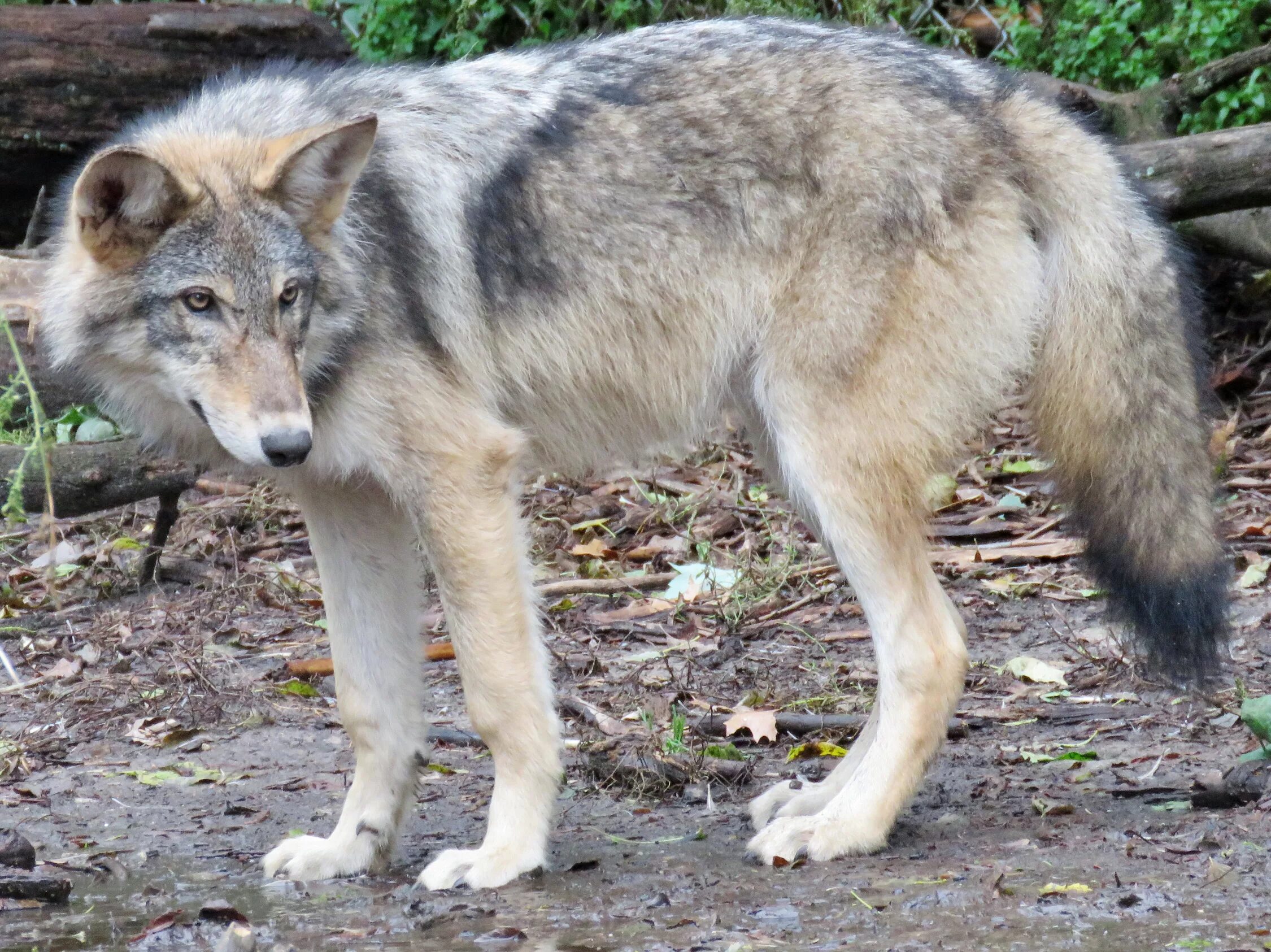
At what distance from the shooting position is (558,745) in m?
4.08

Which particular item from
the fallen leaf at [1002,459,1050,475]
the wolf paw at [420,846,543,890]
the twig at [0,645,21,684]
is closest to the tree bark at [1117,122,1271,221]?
the fallen leaf at [1002,459,1050,475]

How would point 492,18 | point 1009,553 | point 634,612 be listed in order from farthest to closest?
point 492,18
point 1009,553
point 634,612

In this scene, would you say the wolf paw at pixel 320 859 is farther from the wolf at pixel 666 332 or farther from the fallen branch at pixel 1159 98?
the fallen branch at pixel 1159 98

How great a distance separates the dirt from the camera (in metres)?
3.46

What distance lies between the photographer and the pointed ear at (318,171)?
3768mm

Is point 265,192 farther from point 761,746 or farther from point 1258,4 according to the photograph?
point 1258,4

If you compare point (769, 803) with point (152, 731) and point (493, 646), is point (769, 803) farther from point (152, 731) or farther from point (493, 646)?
point (152, 731)

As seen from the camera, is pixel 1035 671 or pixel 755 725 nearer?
pixel 755 725

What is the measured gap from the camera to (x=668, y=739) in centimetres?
472

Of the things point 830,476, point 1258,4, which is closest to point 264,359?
point 830,476

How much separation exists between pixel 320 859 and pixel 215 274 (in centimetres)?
166

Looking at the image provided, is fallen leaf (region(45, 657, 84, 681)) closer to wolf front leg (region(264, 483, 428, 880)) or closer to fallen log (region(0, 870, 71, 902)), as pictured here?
wolf front leg (region(264, 483, 428, 880))

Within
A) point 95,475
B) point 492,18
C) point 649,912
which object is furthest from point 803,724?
point 492,18

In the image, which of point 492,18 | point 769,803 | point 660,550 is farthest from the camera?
point 492,18
